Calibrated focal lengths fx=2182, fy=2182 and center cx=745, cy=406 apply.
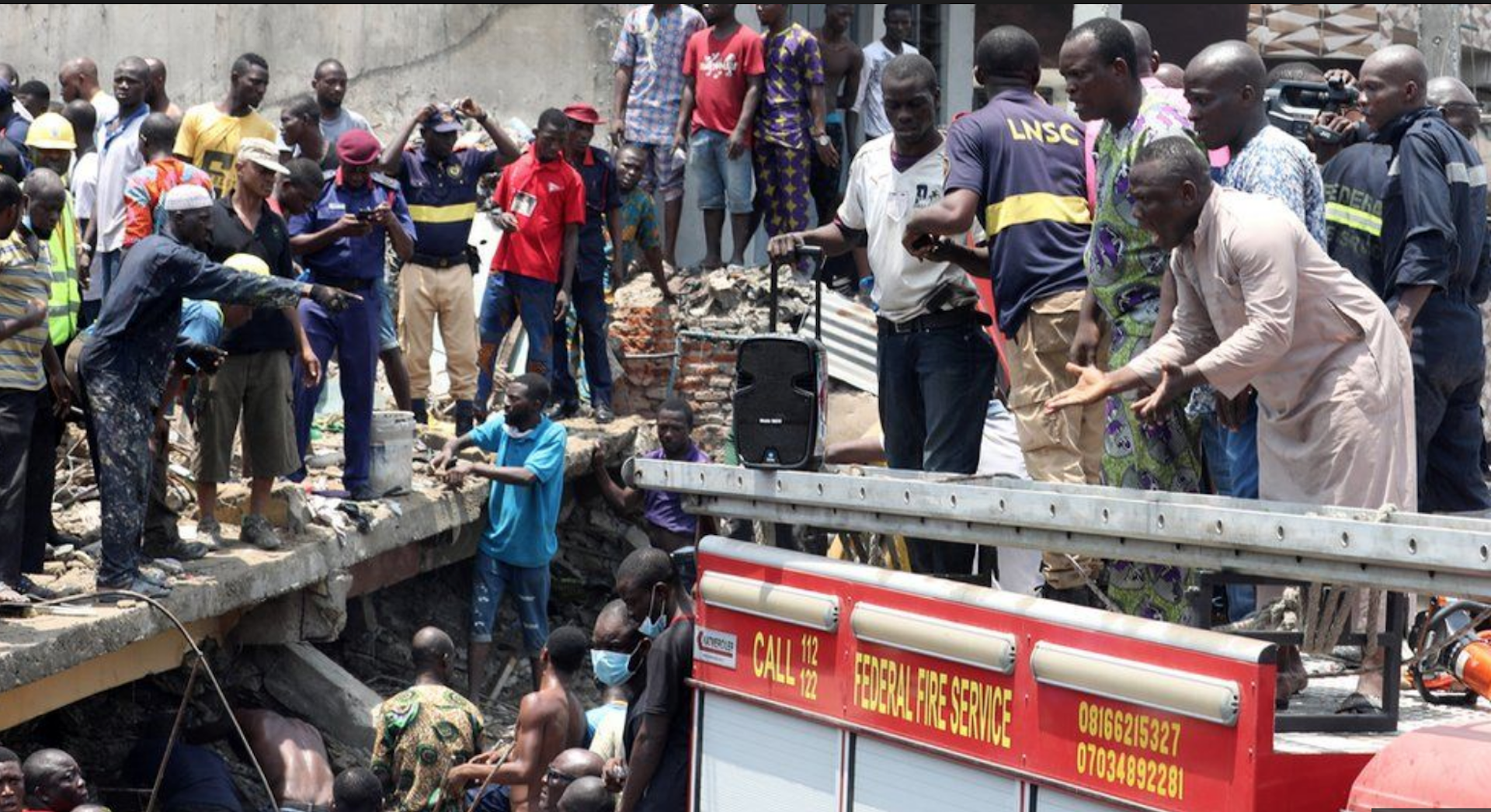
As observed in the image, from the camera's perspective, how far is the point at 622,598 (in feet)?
26.3

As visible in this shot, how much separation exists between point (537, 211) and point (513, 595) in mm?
2255

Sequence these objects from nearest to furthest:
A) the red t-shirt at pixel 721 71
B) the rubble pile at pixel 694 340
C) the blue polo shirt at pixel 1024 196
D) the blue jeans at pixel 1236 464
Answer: the blue jeans at pixel 1236 464 → the blue polo shirt at pixel 1024 196 → the red t-shirt at pixel 721 71 → the rubble pile at pixel 694 340

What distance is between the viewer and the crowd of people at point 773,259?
5754mm

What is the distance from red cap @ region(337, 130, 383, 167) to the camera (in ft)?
35.7

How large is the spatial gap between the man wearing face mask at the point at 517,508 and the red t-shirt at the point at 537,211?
1262 mm

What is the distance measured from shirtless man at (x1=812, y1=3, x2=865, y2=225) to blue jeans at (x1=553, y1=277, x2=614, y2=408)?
1808mm

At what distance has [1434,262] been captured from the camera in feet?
25.4

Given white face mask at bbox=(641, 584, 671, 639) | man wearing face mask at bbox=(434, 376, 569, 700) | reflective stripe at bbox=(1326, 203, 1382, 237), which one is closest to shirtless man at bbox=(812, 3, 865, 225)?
man wearing face mask at bbox=(434, 376, 569, 700)

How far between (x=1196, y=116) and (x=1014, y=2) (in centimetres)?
1175

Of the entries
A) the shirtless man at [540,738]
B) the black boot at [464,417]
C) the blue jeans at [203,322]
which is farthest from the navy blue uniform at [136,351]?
the black boot at [464,417]

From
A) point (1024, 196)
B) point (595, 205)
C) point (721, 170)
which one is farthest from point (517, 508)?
point (1024, 196)

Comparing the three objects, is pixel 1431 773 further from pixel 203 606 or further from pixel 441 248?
pixel 441 248

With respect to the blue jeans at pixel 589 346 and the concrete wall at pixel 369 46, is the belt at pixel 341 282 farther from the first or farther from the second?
the concrete wall at pixel 369 46

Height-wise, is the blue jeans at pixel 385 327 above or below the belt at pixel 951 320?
below
